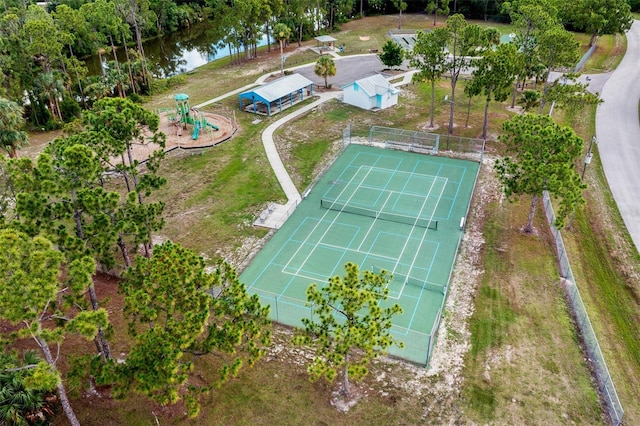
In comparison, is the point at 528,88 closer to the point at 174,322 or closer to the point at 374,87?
the point at 374,87

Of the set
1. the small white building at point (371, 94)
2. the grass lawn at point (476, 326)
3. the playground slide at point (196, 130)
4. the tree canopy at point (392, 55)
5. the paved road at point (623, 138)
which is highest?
the tree canopy at point (392, 55)

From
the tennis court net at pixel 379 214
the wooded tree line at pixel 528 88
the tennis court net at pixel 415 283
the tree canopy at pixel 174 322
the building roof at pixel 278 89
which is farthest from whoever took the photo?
the building roof at pixel 278 89

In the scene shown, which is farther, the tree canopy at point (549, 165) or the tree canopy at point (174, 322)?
the tree canopy at point (549, 165)

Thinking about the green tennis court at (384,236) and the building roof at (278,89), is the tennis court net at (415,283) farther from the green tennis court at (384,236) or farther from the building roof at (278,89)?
the building roof at (278,89)

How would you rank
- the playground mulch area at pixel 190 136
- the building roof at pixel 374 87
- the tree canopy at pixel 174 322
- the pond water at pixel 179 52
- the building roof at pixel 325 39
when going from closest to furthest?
the tree canopy at pixel 174 322 < the playground mulch area at pixel 190 136 < the building roof at pixel 374 87 < the pond water at pixel 179 52 < the building roof at pixel 325 39

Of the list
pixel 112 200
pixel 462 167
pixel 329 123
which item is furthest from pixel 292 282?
pixel 329 123

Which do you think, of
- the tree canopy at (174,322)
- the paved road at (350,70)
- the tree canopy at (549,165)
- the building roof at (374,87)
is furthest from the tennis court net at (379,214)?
the paved road at (350,70)

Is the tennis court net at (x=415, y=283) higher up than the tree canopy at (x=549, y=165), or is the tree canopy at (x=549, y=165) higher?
the tree canopy at (x=549, y=165)

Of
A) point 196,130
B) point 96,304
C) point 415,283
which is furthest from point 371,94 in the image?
point 96,304
